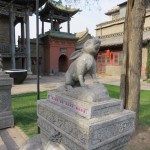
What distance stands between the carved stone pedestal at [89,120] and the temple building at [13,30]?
12.6 metres

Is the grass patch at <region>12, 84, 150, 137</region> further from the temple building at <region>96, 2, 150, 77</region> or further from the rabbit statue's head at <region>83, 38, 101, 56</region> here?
the temple building at <region>96, 2, 150, 77</region>

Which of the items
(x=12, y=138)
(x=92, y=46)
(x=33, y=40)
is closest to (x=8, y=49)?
(x=33, y=40)

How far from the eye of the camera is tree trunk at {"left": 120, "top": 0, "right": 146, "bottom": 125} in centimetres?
403

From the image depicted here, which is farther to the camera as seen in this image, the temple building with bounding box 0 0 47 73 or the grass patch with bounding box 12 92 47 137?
the temple building with bounding box 0 0 47 73

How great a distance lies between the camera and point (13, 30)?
561 inches

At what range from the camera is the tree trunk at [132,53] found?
13.2 feet

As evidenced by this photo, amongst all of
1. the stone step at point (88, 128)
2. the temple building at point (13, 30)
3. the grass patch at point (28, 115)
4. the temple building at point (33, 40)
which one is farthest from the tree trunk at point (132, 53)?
the temple building at point (13, 30)

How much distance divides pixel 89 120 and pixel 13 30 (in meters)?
13.7

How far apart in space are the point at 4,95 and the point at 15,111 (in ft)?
4.85

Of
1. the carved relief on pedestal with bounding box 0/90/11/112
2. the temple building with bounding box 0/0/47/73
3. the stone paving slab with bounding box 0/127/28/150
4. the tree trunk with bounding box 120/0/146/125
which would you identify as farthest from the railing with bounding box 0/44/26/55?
the tree trunk with bounding box 120/0/146/125

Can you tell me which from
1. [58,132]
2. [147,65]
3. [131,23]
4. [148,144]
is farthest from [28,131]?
[147,65]

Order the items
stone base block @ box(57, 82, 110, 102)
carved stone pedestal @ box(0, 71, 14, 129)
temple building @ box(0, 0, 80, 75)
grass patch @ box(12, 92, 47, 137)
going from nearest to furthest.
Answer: stone base block @ box(57, 82, 110, 102), carved stone pedestal @ box(0, 71, 14, 129), grass patch @ box(12, 92, 47, 137), temple building @ box(0, 0, 80, 75)

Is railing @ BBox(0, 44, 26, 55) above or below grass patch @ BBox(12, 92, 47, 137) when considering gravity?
above

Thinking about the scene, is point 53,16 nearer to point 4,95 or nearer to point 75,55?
point 4,95
